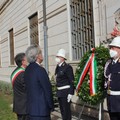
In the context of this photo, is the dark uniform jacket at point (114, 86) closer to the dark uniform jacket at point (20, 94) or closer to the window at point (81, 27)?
the dark uniform jacket at point (20, 94)

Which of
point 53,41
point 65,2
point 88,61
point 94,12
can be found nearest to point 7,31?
point 53,41

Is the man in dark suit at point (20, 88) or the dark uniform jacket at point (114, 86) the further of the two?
the man in dark suit at point (20, 88)

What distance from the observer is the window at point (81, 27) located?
9.91 m

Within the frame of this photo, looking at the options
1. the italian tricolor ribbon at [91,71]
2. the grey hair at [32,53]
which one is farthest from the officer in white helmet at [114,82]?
the grey hair at [32,53]

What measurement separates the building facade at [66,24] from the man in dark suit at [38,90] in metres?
3.19

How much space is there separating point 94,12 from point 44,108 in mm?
4380

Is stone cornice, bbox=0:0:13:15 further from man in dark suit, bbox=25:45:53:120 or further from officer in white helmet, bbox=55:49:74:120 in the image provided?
man in dark suit, bbox=25:45:53:120

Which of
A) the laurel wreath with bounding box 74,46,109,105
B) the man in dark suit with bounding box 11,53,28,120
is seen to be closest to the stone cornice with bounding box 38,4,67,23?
the laurel wreath with bounding box 74,46,109,105

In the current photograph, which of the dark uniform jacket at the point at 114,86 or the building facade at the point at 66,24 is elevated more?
the building facade at the point at 66,24

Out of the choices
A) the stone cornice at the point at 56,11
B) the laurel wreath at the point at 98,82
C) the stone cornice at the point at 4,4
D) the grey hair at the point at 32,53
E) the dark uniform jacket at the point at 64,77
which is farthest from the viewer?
the stone cornice at the point at 4,4

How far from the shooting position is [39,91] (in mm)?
5602

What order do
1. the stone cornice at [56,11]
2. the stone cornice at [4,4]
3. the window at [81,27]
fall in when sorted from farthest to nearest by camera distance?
the stone cornice at [4,4] → the stone cornice at [56,11] → the window at [81,27]

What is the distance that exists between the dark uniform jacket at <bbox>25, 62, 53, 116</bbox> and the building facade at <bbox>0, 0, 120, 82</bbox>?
3245mm

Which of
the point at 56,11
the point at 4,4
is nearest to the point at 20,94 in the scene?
the point at 56,11
